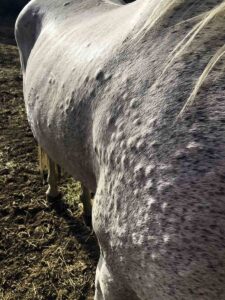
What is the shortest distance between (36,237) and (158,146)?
190 cm

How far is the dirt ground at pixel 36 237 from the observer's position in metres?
2.32

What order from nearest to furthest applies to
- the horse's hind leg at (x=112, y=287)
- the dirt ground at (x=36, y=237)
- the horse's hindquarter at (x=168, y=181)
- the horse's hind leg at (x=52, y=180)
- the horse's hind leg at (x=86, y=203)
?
1. the horse's hindquarter at (x=168, y=181)
2. the horse's hind leg at (x=112, y=287)
3. the dirt ground at (x=36, y=237)
4. the horse's hind leg at (x=86, y=203)
5. the horse's hind leg at (x=52, y=180)

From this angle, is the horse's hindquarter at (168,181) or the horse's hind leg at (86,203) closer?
the horse's hindquarter at (168,181)

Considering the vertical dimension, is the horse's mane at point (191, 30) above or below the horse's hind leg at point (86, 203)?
above

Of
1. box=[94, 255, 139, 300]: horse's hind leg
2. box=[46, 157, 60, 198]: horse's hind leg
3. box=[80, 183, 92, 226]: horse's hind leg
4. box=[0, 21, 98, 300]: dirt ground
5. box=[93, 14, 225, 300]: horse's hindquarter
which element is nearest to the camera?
box=[93, 14, 225, 300]: horse's hindquarter

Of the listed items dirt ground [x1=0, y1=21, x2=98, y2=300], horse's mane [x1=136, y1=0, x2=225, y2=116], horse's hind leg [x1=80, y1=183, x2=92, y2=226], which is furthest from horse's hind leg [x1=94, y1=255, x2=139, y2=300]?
horse's hind leg [x1=80, y1=183, x2=92, y2=226]

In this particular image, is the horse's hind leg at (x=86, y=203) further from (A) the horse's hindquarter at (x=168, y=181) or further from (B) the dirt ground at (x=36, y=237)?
(A) the horse's hindquarter at (x=168, y=181)

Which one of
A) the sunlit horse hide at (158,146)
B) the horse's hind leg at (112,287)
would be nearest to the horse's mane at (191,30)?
the sunlit horse hide at (158,146)

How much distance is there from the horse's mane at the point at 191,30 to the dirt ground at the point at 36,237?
5.10 ft

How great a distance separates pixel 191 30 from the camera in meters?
1.04

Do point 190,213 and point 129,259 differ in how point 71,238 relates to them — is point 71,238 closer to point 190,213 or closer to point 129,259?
point 129,259

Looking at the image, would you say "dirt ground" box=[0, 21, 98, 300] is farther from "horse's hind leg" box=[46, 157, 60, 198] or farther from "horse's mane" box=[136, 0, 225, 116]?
"horse's mane" box=[136, 0, 225, 116]

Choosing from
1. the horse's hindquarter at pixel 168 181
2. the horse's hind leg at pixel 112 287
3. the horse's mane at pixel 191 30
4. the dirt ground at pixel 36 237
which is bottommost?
the dirt ground at pixel 36 237

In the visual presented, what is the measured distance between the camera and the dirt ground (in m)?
2.32
